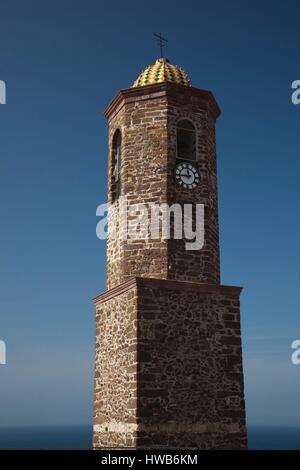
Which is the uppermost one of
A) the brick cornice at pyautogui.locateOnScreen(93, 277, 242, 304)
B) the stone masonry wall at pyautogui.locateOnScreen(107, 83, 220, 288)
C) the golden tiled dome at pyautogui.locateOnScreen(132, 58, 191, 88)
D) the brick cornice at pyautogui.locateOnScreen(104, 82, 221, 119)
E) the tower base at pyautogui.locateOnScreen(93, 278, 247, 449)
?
the golden tiled dome at pyautogui.locateOnScreen(132, 58, 191, 88)

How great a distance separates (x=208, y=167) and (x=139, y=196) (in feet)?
6.73

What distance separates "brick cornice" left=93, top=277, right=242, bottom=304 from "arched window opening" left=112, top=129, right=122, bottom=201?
2.93m

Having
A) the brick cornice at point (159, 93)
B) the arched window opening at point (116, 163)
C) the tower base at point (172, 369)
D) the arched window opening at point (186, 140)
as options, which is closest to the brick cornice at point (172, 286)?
the tower base at point (172, 369)

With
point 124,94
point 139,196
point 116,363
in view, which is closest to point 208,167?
point 139,196

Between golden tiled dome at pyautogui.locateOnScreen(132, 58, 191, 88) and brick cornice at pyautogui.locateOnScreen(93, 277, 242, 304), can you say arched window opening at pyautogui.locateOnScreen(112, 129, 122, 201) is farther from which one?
brick cornice at pyautogui.locateOnScreen(93, 277, 242, 304)

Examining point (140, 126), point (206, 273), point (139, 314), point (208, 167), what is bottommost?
point (139, 314)

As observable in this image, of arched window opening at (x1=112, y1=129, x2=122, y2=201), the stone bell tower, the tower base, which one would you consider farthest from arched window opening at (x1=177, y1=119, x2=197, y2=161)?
the tower base

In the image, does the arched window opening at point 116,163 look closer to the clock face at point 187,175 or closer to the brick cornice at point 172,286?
the clock face at point 187,175

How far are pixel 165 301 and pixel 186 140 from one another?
470 centimetres

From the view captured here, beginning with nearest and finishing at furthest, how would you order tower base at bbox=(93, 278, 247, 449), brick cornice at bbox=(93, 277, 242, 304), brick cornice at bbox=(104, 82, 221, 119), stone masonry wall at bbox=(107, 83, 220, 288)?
tower base at bbox=(93, 278, 247, 449) → brick cornice at bbox=(93, 277, 242, 304) → stone masonry wall at bbox=(107, 83, 220, 288) → brick cornice at bbox=(104, 82, 221, 119)

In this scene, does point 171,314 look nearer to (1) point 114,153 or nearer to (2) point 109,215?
(2) point 109,215

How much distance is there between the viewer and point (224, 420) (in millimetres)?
12406

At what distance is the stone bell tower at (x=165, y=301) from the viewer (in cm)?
1197

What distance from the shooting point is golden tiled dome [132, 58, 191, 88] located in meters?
15.2
